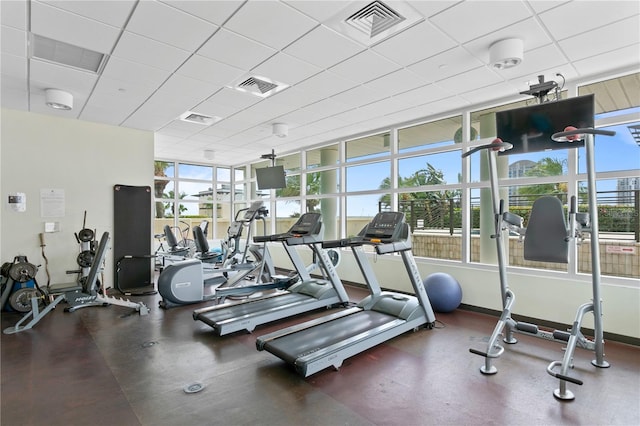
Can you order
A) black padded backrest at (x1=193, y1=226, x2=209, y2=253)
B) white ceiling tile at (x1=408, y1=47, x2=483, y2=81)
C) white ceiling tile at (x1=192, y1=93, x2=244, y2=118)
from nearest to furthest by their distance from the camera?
1. white ceiling tile at (x1=408, y1=47, x2=483, y2=81)
2. white ceiling tile at (x1=192, y1=93, x2=244, y2=118)
3. black padded backrest at (x1=193, y1=226, x2=209, y2=253)

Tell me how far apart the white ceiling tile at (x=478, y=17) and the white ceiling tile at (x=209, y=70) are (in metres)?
2.32

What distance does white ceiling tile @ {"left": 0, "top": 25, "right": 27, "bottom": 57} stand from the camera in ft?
10.5

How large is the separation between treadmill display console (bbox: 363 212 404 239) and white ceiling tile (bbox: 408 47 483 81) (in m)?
1.76

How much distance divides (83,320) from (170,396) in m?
2.90

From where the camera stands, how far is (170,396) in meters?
2.81

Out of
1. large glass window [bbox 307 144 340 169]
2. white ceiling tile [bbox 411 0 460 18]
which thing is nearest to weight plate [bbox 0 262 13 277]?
large glass window [bbox 307 144 340 169]

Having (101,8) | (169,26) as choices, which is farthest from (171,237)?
(101,8)

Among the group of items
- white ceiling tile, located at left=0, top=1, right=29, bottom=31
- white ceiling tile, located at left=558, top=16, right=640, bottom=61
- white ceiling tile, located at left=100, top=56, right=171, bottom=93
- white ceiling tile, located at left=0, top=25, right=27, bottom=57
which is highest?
white ceiling tile, located at left=0, top=1, right=29, bottom=31

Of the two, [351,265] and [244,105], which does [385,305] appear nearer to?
[351,265]

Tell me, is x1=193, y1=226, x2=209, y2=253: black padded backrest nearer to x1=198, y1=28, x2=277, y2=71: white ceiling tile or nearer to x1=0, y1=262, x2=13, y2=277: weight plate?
x1=0, y1=262, x2=13, y2=277: weight plate

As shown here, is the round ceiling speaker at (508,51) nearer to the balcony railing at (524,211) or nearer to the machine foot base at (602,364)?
the balcony railing at (524,211)

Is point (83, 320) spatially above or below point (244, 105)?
below

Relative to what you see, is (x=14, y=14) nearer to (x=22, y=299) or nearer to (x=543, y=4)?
(x=22, y=299)

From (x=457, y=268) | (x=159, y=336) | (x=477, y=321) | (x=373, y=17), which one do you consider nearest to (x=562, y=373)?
(x=477, y=321)
